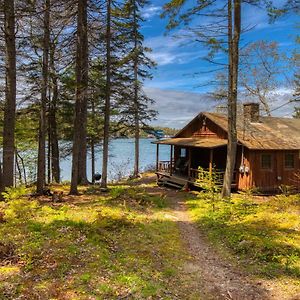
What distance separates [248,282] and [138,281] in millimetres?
2357

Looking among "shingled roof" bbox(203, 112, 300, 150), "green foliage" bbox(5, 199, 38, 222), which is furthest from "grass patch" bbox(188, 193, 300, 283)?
"green foliage" bbox(5, 199, 38, 222)

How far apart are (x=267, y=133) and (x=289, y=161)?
227cm

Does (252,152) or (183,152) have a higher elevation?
(252,152)

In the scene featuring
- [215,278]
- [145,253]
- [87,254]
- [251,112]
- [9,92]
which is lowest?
[215,278]

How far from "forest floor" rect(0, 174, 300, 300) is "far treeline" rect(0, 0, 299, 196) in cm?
344

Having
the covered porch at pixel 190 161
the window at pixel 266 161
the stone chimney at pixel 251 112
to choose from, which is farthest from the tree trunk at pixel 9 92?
the stone chimney at pixel 251 112

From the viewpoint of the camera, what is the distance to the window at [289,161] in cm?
1922

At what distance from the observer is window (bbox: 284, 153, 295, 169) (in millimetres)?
19219

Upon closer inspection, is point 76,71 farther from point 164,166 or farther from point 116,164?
point 116,164

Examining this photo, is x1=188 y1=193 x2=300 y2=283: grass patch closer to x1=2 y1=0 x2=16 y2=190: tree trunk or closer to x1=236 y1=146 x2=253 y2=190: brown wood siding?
x1=236 y1=146 x2=253 y2=190: brown wood siding

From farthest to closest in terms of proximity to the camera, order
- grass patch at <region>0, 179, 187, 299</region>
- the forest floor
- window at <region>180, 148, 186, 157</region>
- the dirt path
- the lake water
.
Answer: the lake water, window at <region>180, 148, 186, 157</region>, the dirt path, the forest floor, grass patch at <region>0, 179, 187, 299</region>

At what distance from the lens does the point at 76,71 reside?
14.0 metres

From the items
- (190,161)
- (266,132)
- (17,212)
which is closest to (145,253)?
(17,212)

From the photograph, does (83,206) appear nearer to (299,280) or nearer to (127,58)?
(299,280)
